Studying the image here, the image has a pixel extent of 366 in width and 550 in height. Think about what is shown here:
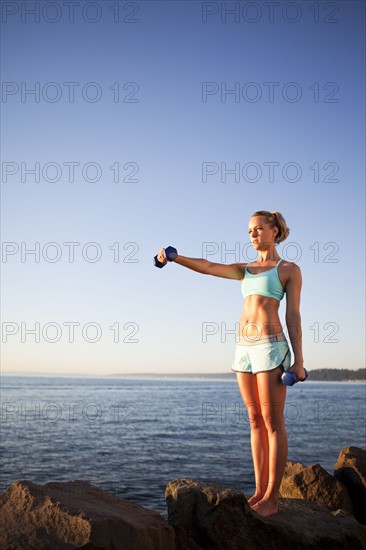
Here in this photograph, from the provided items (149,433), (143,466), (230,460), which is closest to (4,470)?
(143,466)

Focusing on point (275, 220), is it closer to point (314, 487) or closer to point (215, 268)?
point (215, 268)

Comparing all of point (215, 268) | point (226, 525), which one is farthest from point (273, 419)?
point (215, 268)

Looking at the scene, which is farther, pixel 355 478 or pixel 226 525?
pixel 355 478

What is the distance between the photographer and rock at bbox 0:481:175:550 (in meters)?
4.24

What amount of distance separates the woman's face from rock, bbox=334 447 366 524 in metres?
6.36

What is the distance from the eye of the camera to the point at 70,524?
4.36 m

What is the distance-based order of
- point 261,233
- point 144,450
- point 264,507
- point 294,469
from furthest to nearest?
point 144,450 < point 294,469 < point 261,233 < point 264,507

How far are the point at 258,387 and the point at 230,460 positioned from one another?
849 inches

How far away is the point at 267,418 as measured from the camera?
5434 mm

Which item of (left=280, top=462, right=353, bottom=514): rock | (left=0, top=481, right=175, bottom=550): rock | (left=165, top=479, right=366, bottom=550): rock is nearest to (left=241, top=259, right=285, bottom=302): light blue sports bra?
(left=165, top=479, right=366, bottom=550): rock

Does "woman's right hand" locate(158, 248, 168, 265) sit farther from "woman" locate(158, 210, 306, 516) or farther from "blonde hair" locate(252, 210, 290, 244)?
"blonde hair" locate(252, 210, 290, 244)

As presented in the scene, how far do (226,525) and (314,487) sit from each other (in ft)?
13.6

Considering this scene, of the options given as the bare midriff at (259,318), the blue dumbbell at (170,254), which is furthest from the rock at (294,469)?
the blue dumbbell at (170,254)

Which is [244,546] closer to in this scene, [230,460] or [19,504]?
[19,504]
